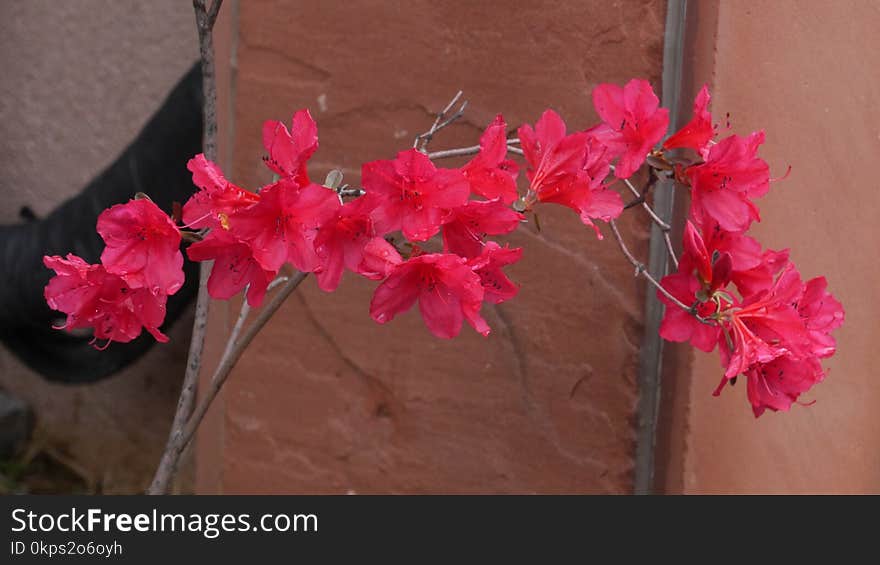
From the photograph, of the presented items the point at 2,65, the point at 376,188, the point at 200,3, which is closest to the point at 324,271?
the point at 376,188

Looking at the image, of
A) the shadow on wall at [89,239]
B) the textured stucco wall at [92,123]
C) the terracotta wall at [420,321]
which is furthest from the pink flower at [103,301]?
the textured stucco wall at [92,123]

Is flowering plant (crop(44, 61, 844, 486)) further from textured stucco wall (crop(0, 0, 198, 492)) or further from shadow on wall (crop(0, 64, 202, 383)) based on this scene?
textured stucco wall (crop(0, 0, 198, 492))

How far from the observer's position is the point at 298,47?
1.50 m

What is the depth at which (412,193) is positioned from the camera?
74 centimetres

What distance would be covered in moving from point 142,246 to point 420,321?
747mm

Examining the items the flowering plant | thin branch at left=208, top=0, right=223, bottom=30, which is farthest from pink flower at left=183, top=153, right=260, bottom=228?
thin branch at left=208, top=0, right=223, bottom=30

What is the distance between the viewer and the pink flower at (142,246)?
2.48ft

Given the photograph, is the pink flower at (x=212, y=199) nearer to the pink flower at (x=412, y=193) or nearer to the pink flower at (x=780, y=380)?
the pink flower at (x=412, y=193)

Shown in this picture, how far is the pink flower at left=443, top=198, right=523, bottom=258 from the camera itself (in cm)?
75

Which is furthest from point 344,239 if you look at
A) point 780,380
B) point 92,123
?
point 92,123

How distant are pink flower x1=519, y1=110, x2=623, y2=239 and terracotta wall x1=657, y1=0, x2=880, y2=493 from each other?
0.47 metres

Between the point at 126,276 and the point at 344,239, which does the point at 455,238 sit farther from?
the point at 126,276

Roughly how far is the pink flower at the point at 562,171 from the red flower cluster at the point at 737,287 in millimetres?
79

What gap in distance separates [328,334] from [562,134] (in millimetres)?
823
